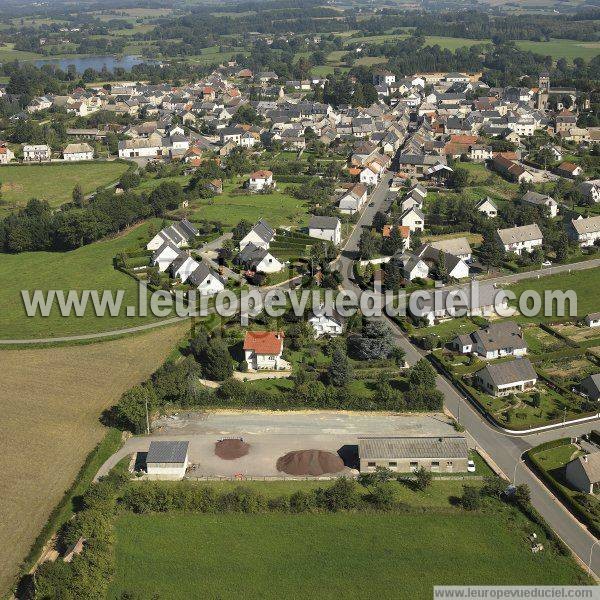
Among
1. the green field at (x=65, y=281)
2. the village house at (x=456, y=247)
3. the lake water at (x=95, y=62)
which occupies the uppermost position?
the lake water at (x=95, y=62)

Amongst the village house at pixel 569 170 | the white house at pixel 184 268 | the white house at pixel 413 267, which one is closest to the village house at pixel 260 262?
the white house at pixel 184 268

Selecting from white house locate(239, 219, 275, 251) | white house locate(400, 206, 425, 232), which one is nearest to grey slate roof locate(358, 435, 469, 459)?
white house locate(239, 219, 275, 251)

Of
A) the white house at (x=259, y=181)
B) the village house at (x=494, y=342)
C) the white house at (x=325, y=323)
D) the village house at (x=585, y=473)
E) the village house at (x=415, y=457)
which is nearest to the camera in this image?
the village house at (x=585, y=473)

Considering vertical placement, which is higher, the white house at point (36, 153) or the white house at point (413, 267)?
the white house at point (36, 153)

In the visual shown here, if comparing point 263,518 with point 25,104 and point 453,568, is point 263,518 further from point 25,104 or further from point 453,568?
point 25,104

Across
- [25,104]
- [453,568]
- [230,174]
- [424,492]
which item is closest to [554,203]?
[230,174]

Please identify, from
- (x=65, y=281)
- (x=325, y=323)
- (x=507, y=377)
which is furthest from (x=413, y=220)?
(x=65, y=281)

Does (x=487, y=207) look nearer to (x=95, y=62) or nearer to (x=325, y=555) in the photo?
(x=325, y=555)

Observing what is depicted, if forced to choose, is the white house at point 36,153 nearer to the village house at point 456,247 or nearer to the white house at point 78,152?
the white house at point 78,152
